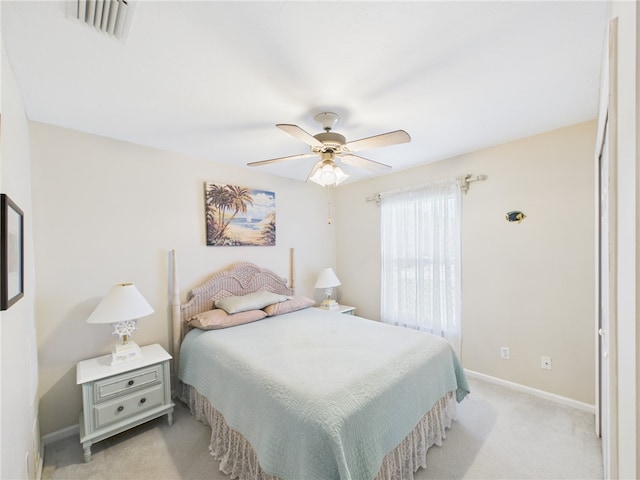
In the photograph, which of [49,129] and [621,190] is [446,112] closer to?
[621,190]

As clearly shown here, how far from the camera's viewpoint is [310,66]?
1540 millimetres

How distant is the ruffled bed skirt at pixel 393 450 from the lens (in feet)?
5.30

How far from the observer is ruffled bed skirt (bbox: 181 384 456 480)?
63.6 inches

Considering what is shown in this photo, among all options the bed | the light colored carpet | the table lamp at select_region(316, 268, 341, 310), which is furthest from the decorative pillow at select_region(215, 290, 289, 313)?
the light colored carpet

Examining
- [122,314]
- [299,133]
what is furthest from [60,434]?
[299,133]

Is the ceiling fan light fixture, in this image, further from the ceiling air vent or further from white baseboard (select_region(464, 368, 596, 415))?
white baseboard (select_region(464, 368, 596, 415))

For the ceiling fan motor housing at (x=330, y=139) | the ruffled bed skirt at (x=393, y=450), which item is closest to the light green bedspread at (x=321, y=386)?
the ruffled bed skirt at (x=393, y=450)

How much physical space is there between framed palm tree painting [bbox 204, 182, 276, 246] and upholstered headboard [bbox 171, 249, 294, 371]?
1.11 feet

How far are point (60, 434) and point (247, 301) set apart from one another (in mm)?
1717

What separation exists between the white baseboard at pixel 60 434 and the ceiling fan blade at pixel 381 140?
10.2ft

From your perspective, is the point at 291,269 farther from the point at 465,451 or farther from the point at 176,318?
the point at 465,451

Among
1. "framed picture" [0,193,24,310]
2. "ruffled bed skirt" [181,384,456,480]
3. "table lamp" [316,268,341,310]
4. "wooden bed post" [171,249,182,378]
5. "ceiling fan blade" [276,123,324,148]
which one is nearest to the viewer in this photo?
"framed picture" [0,193,24,310]

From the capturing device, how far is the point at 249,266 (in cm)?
334

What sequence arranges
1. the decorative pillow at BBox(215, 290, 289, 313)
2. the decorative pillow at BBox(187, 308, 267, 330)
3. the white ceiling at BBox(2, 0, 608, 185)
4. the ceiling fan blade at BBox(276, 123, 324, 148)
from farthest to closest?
the decorative pillow at BBox(215, 290, 289, 313), the decorative pillow at BBox(187, 308, 267, 330), the ceiling fan blade at BBox(276, 123, 324, 148), the white ceiling at BBox(2, 0, 608, 185)
